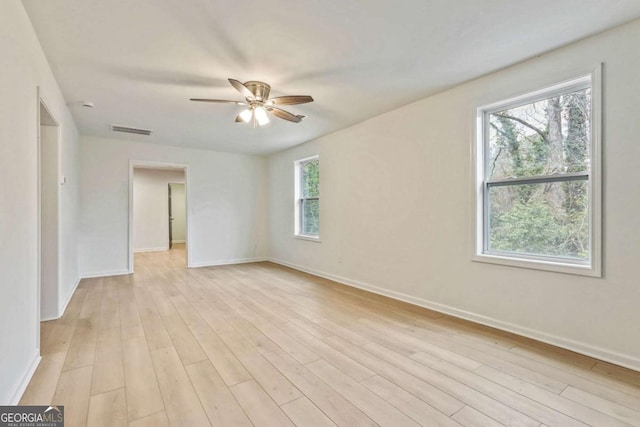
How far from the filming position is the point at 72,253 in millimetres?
4348

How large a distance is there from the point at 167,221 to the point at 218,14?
817 cm

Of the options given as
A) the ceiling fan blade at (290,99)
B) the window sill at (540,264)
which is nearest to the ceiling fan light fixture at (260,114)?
the ceiling fan blade at (290,99)

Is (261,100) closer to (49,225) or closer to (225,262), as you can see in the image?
(49,225)

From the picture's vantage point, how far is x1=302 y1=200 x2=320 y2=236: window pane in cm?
561

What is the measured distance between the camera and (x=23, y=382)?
1.91m

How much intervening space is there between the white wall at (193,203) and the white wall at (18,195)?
125 inches

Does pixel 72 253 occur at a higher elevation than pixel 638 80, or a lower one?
lower

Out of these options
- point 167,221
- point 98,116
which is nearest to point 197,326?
point 98,116

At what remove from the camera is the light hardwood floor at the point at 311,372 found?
5.53ft

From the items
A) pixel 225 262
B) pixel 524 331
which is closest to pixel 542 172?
pixel 524 331

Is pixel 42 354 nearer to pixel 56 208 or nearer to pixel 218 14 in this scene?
pixel 56 208

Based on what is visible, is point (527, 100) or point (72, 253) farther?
point (72, 253)

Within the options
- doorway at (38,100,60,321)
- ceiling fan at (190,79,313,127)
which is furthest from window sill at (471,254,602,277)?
doorway at (38,100,60,321)

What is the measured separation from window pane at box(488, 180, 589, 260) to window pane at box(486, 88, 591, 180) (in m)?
0.15
